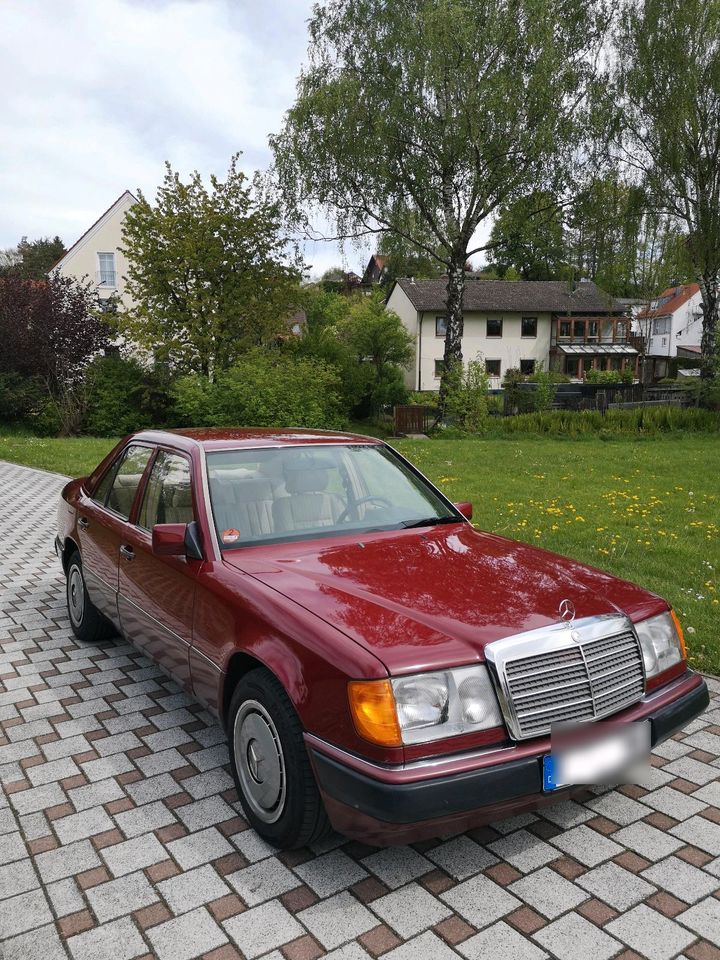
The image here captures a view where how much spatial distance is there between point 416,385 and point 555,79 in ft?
90.4

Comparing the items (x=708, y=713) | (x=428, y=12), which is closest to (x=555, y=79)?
(x=428, y=12)

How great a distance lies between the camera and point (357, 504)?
4.11 metres

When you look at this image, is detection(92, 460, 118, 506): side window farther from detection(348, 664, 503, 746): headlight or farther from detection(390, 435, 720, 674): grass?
detection(390, 435, 720, 674): grass

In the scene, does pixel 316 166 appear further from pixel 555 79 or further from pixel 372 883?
pixel 372 883

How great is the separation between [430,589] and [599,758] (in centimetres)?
91

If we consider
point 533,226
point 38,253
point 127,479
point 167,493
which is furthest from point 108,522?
point 38,253

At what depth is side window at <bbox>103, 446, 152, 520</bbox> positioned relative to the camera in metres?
4.55

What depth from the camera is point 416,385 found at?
4725 cm

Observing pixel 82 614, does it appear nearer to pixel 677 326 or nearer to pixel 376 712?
pixel 376 712

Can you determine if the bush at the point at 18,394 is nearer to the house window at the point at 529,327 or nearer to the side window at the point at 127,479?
the side window at the point at 127,479

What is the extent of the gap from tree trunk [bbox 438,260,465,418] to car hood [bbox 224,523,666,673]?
63.8 ft

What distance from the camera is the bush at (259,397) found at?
18.3 metres

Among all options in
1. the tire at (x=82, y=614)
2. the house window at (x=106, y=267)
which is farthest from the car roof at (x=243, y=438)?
the house window at (x=106, y=267)

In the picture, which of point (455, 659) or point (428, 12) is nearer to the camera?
point (455, 659)
